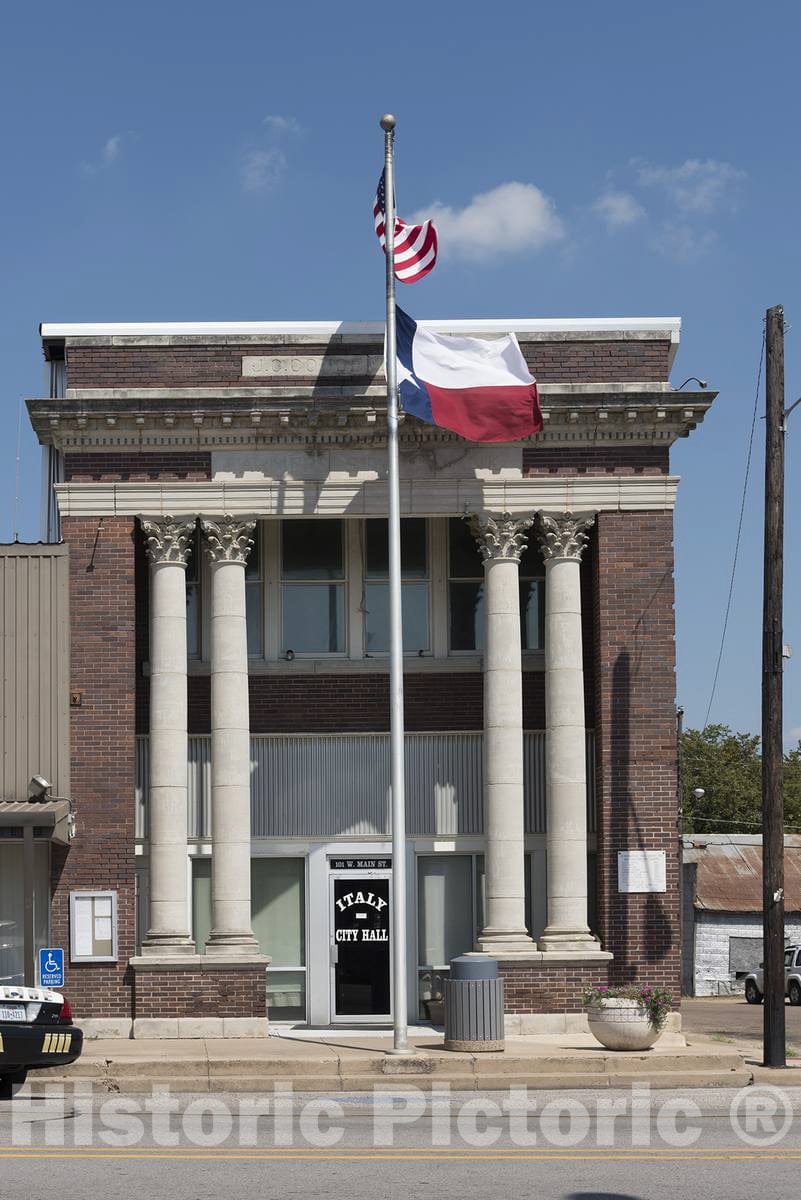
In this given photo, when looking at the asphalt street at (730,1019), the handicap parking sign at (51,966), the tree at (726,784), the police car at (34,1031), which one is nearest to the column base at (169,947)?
the handicap parking sign at (51,966)

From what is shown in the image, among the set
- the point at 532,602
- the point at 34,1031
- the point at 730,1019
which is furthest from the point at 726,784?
the point at 34,1031

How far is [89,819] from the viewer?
2436 cm

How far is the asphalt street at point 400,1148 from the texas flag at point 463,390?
9819 mm

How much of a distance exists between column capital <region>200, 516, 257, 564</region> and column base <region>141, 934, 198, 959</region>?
17.8 ft

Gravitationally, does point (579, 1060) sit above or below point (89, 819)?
below

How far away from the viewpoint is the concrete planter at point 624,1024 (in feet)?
70.1

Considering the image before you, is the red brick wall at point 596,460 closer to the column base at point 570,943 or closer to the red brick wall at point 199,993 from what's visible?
the column base at point 570,943

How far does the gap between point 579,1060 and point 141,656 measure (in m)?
9.43

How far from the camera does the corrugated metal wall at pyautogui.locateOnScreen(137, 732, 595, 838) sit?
84.6ft

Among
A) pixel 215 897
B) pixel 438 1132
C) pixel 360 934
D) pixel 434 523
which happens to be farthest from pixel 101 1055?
pixel 434 523

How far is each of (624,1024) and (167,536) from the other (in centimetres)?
944

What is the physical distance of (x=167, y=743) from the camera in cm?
2448

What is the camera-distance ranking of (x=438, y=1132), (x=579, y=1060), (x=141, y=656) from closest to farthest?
(x=438, y=1132), (x=579, y=1060), (x=141, y=656)

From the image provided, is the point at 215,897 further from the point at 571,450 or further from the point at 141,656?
the point at 571,450
